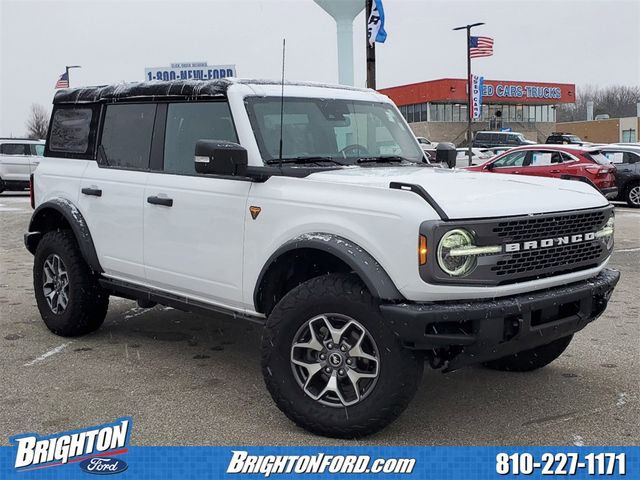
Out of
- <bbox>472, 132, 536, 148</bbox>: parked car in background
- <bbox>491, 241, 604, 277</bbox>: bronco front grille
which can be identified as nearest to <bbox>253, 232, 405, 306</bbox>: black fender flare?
<bbox>491, 241, 604, 277</bbox>: bronco front grille

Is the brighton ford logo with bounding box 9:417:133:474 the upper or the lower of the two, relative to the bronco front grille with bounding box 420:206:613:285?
lower

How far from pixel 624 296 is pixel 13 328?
591cm

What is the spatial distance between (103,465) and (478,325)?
6.31 ft

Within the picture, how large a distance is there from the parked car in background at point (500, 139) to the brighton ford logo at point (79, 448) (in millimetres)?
43967

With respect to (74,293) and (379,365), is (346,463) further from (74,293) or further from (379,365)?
(74,293)

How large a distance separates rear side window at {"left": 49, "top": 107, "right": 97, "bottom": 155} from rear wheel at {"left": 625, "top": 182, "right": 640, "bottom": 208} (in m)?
15.4

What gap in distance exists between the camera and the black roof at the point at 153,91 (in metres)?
5.01

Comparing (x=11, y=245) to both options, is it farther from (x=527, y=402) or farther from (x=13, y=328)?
(x=527, y=402)

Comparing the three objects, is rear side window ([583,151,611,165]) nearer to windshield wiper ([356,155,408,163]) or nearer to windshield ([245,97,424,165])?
windshield ([245,97,424,165])

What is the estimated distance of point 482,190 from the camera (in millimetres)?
4082

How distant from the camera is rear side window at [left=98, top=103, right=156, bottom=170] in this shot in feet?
17.9

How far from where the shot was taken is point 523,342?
3.89m

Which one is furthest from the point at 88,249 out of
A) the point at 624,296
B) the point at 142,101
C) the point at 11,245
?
the point at 11,245

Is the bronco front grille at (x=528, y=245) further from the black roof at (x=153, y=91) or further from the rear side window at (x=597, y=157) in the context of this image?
the rear side window at (x=597, y=157)
